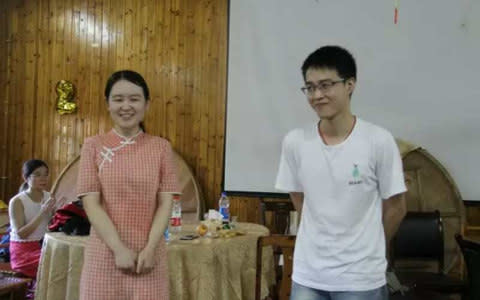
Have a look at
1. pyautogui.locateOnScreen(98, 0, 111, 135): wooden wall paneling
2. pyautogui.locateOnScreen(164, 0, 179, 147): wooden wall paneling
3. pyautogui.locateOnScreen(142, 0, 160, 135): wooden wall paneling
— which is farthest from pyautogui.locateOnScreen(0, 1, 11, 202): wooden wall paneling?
pyautogui.locateOnScreen(164, 0, 179, 147): wooden wall paneling

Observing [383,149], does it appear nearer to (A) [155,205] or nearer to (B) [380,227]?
(B) [380,227]

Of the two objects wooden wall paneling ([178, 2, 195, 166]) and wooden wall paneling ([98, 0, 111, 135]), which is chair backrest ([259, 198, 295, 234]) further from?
wooden wall paneling ([98, 0, 111, 135])

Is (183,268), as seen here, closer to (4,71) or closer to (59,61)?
(59,61)

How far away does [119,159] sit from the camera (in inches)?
62.9

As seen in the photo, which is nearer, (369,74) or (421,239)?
(421,239)

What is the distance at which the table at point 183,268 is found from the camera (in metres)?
2.51

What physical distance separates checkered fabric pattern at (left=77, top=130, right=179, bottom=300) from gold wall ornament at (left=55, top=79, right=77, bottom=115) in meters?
3.84

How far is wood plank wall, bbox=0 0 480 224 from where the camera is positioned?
4711 millimetres

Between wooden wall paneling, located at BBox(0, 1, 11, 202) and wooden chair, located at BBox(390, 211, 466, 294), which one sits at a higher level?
wooden wall paneling, located at BBox(0, 1, 11, 202)

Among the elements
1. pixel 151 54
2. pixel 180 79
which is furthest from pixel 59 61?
pixel 180 79

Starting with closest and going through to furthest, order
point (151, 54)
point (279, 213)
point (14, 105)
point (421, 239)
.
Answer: point (421, 239)
point (279, 213)
point (151, 54)
point (14, 105)

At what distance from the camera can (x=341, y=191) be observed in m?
1.34

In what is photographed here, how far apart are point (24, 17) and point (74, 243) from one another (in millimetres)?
3904

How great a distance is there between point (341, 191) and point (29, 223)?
287cm
